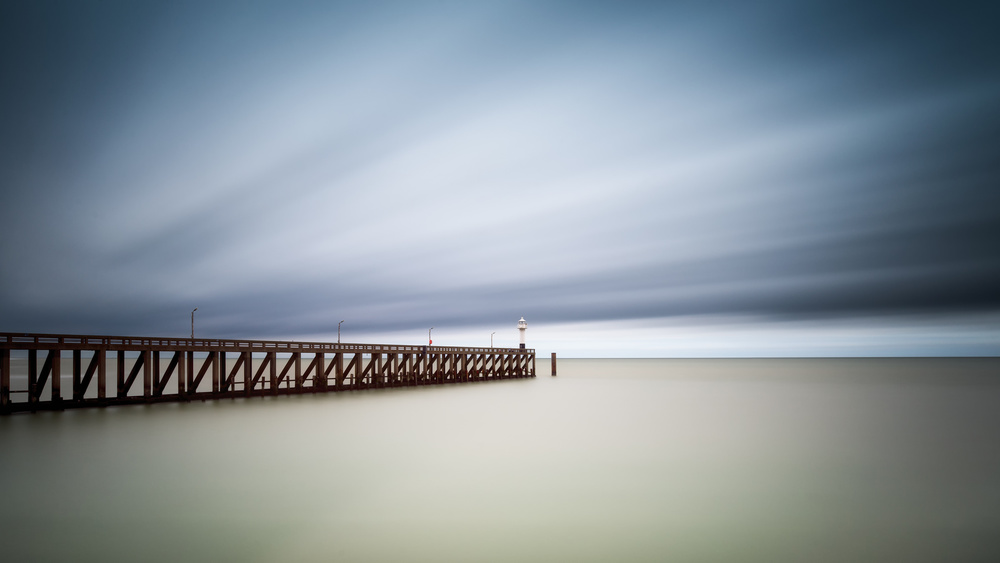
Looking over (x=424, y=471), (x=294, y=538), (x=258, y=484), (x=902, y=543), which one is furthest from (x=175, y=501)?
(x=902, y=543)

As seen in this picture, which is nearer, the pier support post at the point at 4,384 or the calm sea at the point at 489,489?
the calm sea at the point at 489,489

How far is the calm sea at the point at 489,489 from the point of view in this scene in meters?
7.24

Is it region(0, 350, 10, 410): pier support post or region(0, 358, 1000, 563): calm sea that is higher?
region(0, 350, 10, 410): pier support post

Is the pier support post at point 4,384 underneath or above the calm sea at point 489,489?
above

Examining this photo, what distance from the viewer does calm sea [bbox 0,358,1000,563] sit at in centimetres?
724

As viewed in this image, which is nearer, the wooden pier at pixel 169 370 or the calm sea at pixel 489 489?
the calm sea at pixel 489 489

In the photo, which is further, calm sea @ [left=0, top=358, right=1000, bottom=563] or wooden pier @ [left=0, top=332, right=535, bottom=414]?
wooden pier @ [left=0, top=332, right=535, bottom=414]

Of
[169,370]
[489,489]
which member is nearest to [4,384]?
[169,370]

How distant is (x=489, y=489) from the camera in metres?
10.5

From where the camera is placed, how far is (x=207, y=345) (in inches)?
1016

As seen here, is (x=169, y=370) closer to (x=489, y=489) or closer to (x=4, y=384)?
(x=4, y=384)

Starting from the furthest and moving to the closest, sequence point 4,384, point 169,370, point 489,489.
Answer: point 169,370, point 4,384, point 489,489

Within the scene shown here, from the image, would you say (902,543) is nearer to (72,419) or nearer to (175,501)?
(175,501)

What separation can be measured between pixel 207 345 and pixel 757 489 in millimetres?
23830
